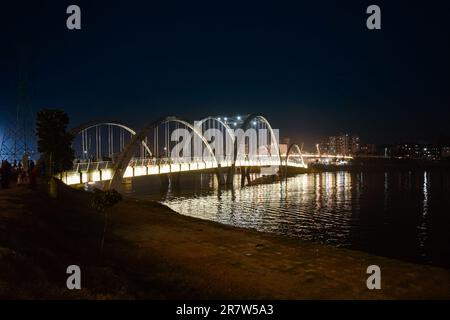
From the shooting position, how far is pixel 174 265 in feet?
47.4

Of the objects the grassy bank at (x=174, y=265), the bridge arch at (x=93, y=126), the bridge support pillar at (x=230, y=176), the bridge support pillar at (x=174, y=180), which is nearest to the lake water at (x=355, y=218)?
the grassy bank at (x=174, y=265)

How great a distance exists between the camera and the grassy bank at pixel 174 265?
32.6 ft

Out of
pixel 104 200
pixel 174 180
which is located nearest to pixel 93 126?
pixel 174 180

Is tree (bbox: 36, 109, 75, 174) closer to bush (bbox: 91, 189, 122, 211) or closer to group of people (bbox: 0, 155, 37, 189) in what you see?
group of people (bbox: 0, 155, 37, 189)

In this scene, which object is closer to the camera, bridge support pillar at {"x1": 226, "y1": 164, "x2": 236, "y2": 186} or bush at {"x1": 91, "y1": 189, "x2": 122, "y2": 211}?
bush at {"x1": 91, "y1": 189, "x2": 122, "y2": 211}

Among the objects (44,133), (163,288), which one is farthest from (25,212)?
(44,133)

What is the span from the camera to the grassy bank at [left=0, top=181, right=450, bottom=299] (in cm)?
995

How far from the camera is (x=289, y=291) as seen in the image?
1202 cm

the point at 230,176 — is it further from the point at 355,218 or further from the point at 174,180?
the point at 355,218

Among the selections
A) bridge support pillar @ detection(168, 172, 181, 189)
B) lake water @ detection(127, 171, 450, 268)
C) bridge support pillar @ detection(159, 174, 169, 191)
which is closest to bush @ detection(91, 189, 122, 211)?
lake water @ detection(127, 171, 450, 268)

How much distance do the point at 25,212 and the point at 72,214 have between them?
5.60 meters

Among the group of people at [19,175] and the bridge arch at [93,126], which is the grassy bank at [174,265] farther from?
the bridge arch at [93,126]

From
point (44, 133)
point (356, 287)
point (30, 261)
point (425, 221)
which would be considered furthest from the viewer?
point (425, 221)
